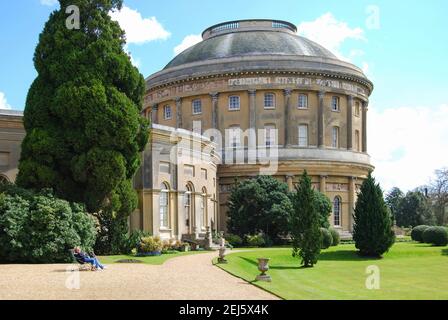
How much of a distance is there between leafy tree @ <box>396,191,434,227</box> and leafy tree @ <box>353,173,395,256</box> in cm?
3852

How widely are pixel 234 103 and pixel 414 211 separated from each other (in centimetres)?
3248

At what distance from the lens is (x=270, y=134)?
165 feet

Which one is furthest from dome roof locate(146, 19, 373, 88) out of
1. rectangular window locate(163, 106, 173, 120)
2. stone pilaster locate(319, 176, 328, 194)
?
stone pilaster locate(319, 176, 328, 194)

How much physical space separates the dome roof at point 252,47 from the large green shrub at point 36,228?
101ft

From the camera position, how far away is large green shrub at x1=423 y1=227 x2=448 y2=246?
1538 inches

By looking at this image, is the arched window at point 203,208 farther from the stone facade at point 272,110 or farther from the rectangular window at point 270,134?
the rectangular window at point 270,134

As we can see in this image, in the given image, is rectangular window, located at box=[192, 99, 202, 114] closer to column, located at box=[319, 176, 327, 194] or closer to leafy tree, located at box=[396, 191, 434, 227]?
column, located at box=[319, 176, 327, 194]

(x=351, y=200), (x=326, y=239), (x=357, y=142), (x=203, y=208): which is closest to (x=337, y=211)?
(x=351, y=200)

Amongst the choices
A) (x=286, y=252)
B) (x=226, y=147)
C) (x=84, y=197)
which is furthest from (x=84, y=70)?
(x=226, y=147)

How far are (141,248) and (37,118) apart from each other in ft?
23.3

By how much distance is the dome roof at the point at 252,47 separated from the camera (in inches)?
2053

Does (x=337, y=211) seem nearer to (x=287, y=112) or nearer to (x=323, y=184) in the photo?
(x=323, y=184)

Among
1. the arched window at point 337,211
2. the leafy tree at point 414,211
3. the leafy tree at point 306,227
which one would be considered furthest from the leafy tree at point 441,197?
the leafy tree at point 306,227

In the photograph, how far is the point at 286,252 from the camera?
3153 cm
